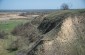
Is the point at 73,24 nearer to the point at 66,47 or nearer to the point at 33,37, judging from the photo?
the point at 66,47

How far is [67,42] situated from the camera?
20047 millimetres

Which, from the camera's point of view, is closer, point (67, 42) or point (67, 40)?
point (67, 42)

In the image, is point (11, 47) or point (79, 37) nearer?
point (79, 37)

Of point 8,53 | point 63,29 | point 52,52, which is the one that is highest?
point 63,29

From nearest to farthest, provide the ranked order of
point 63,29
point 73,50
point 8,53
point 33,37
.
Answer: point 73,50
point 63,29
point 8,53
point 33,37

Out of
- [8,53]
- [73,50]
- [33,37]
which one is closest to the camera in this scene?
[73,50]

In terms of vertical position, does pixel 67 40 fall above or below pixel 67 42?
above

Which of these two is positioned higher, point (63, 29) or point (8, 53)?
point (63, 29)

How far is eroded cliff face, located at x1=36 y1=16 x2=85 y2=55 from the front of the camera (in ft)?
64.1

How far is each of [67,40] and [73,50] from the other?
118 centimetres

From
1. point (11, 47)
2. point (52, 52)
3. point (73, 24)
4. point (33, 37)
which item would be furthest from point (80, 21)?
point (11, 47)

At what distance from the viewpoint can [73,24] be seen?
21.7m

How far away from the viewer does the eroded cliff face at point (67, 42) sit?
1953 centimetres

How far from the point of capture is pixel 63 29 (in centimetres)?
2098
